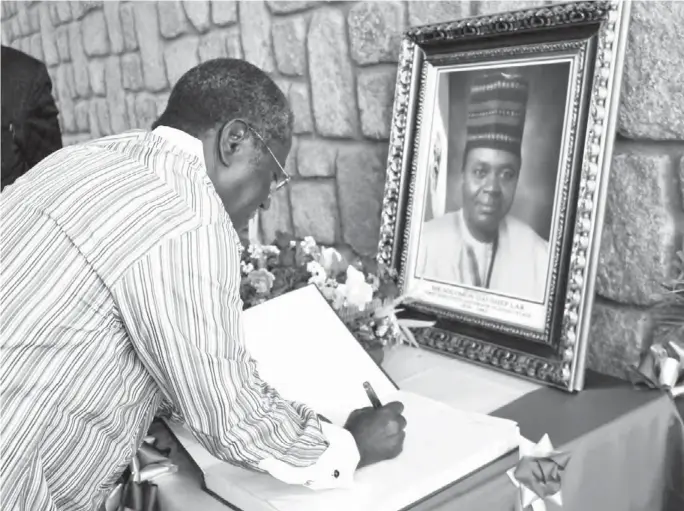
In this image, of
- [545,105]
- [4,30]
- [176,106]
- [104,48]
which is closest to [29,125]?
[104,48]

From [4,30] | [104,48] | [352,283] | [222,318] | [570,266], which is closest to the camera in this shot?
[222,318]

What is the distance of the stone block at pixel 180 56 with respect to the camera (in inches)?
92.1

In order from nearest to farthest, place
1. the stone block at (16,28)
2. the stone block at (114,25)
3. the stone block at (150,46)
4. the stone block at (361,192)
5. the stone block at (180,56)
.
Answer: the stone block at (361,192) → the stone block at (180,56) → the stone block at (150,46) → the stone block at (114,25) → the stone block at (16,28)

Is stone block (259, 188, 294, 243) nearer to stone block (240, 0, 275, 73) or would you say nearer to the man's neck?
stone block (240, 0, 275, 73)

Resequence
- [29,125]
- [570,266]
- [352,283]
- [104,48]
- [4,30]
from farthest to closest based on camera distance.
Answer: [4,30] → [104,48] → [29,125] → [352,283] → [570,266]

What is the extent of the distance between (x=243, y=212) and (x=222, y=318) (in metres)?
0.29

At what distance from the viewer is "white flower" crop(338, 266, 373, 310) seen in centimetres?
132

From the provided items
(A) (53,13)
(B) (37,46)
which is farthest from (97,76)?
(B) (37,46)

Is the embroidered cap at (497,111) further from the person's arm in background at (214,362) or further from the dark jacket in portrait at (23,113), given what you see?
the dark jacket in portrait at (23,113)

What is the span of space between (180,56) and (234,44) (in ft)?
1.23

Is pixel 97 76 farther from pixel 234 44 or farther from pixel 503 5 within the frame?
pixel 503 5

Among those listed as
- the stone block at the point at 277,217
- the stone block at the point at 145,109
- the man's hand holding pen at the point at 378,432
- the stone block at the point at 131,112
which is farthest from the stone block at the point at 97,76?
the man's hand holding pen at the point at 378,432

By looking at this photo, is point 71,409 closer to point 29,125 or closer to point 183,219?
point 183,219

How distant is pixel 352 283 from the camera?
1.33 m
